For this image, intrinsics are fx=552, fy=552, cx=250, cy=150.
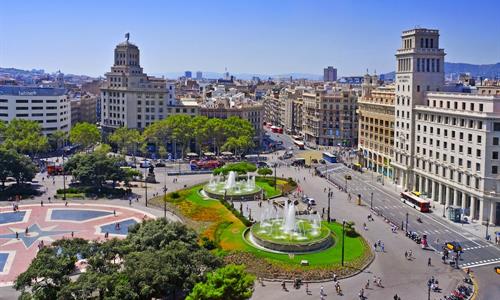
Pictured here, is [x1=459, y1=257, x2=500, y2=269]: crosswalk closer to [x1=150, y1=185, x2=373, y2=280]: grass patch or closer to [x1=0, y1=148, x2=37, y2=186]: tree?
[x1=150, y1=185, x2=373, y2=280]: grass patch

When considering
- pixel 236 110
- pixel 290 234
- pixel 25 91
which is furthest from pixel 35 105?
pixel 290 234

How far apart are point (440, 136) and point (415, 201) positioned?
12630 millimetres

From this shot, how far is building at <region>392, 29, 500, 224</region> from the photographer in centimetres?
8469

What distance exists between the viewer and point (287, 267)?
62.2m

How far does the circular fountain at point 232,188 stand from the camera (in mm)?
98438

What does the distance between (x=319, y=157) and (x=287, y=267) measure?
96410 millimetres

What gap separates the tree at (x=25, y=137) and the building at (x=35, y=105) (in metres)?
20.7

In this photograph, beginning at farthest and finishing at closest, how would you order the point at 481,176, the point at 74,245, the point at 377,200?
the point at 377,200 → the point at 481,176 → the point at 74,245

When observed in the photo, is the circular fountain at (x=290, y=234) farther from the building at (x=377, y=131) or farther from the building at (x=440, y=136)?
the building at (x=377, y=131)

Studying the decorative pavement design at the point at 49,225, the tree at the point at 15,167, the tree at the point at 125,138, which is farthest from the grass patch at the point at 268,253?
the tree at the point at 125,138

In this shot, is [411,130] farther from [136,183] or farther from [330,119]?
[330,119]

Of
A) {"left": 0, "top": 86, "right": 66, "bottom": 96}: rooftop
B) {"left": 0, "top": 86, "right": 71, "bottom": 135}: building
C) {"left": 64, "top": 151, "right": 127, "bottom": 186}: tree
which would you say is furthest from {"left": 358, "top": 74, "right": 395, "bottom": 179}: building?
{"left": 0, "top": 86, "right": 66, "bottom": 96}: rooftop

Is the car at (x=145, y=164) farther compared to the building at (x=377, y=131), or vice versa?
the car at (x=145, y=164)

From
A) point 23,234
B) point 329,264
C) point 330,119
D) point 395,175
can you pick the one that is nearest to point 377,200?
point 395,175
